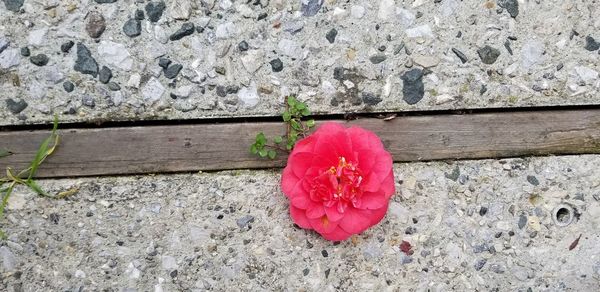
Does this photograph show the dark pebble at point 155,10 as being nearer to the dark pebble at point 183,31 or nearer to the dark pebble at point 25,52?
the dark pebble at point 183,31

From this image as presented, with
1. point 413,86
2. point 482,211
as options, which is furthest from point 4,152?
point 482,211

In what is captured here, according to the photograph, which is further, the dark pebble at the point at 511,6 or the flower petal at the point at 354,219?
the dark pebble at the point at 511,6

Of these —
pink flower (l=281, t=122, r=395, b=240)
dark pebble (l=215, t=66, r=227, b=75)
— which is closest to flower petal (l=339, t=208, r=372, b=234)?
pink flower (l=281, t=122, r=395, b=240)

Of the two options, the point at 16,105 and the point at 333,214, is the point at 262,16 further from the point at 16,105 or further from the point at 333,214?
the point at 16,105

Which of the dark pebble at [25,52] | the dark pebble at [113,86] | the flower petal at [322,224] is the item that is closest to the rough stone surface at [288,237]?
the flower petal at [322,224]

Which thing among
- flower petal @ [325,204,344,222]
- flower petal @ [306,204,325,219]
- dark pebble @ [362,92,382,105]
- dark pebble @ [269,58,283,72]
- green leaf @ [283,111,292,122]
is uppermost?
dark pebble @ [269,58,283,72]

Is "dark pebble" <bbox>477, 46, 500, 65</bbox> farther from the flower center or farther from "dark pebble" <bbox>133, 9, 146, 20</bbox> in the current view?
"dark pebble" <bbox>133, 9, 146, 20</bbox>
